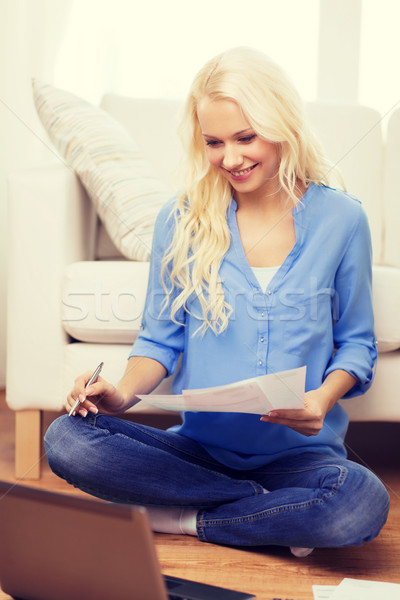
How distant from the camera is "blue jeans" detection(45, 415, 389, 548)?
1024mm

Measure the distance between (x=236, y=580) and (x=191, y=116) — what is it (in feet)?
2.52

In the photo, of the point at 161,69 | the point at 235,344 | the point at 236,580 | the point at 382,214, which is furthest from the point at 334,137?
the point at 236,580

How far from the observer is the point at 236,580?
101 centimetres

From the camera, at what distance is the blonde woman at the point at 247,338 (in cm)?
107

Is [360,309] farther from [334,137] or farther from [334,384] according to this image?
[334,137]

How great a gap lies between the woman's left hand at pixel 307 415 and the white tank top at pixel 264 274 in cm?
21

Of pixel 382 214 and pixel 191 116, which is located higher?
pixel 191 116

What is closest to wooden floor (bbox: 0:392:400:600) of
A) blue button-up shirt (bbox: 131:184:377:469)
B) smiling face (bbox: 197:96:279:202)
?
blue button-up shirt (bbox: 131:184:377:469)

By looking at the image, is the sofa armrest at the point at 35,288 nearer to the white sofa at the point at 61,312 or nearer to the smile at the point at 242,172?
the white sofa at the point at 61,312

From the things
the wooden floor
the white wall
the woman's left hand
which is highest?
the white wall

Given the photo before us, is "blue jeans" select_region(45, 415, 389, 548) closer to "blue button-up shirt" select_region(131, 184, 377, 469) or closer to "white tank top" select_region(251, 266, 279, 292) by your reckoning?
"blue button-up shirt" select_region(131, 184, 377, 469)

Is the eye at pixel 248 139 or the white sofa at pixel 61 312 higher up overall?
the eye at pixel 248 139

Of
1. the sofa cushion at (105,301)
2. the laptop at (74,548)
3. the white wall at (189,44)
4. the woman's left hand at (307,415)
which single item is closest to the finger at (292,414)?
the woman's left hand at (307,415)

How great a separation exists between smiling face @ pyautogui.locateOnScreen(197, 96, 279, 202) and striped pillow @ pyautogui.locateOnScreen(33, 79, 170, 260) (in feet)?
1.46
